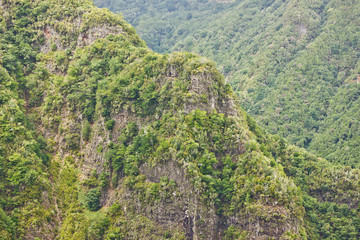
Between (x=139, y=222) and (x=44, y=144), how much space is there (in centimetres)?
2685

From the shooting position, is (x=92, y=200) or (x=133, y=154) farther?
(x=133, y=154)

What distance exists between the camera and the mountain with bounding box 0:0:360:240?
74812mm

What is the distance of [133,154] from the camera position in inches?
3295

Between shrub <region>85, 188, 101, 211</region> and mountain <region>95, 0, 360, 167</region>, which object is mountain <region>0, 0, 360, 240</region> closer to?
shrub <region>85, 188, 101, 211</region>

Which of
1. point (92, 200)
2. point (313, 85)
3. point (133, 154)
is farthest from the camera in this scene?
point (313, 85)

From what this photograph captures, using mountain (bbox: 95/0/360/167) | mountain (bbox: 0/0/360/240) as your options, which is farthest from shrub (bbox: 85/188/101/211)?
mountain (bbox: 95/0/360/167)

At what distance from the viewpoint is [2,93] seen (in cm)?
8712

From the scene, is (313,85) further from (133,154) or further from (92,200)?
(92,200)

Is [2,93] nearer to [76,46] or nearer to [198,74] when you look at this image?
[76,46]

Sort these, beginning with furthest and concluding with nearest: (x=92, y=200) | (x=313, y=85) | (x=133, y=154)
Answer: (x=313, y=85)
(x=133, y=154)
(x=92, y=200)

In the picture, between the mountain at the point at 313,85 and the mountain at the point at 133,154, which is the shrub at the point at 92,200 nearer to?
the mountain at the point at 133,154

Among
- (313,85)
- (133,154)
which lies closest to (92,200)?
(133,154)

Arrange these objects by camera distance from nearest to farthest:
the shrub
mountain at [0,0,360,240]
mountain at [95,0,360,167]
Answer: mountain at [0,0,360,240] < the shrub < mountain at [95,0,360,167]

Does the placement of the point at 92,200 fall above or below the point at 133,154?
below
